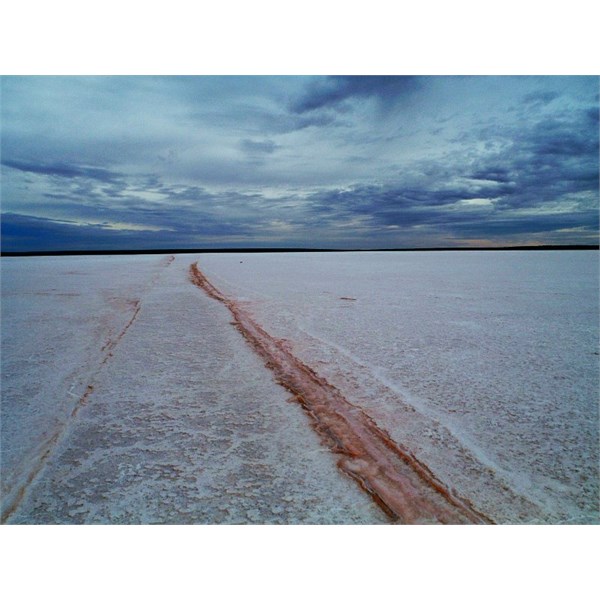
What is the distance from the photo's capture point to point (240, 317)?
4492mm

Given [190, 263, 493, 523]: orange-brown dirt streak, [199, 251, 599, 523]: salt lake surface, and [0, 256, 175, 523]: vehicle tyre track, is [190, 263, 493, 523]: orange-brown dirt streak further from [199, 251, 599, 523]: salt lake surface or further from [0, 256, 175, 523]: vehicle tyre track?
[0, 256, 175, 523]: vehicle tyre track

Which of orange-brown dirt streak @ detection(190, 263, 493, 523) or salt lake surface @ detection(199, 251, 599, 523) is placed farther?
salt lake surface @ detection(199, 251, 599, 523)

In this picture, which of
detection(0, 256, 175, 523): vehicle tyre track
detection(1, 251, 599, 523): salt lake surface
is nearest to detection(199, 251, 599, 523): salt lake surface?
detection(1, 251, 599, 523): salt lake surface

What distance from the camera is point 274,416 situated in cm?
204

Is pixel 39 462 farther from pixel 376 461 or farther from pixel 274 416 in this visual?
pixel 376 461

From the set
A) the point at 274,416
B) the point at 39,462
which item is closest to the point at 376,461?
the point at 274,416

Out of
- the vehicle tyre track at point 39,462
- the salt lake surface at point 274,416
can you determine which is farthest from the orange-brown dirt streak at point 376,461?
the vehicle tyre track at point 39,462

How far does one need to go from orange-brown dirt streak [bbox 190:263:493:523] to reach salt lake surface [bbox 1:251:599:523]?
0.05 meters

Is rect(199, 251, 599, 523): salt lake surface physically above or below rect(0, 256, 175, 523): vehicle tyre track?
above

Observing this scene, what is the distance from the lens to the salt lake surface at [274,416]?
56.4 inches

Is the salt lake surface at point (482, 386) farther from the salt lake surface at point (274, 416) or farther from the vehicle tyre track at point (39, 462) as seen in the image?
the vehicle tyre track at point (39, 462)

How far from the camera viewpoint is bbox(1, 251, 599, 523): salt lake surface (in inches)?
56.4

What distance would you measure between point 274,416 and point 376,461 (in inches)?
23.6

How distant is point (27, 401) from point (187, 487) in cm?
140
